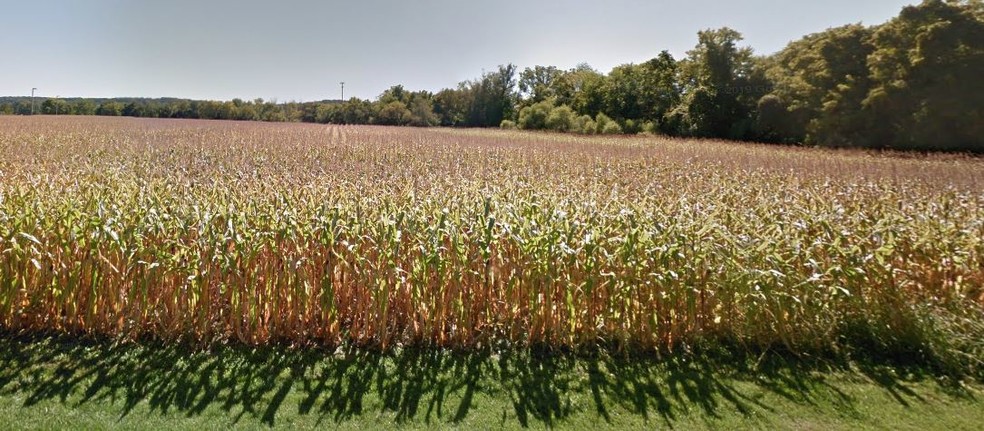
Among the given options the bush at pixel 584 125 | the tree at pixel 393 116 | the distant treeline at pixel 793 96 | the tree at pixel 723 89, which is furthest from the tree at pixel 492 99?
the tree at pixel 723 89

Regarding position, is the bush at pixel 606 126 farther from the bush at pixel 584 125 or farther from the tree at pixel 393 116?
the tree at pixel 393 116

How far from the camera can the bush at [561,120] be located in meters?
52.3

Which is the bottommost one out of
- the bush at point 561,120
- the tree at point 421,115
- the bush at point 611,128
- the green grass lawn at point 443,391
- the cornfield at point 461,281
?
the green grass lawn at point 443,391

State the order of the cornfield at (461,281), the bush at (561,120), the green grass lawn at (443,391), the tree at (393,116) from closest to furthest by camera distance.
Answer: the green grass lawn at (443,391) → the cornfield at (461,281) → the bush at (561,120) → the tree at (393,116)

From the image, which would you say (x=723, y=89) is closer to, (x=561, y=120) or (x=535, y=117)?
(x=561, y=120)

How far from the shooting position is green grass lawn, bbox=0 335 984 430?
9.48 ft

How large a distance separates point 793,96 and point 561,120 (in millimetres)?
24729

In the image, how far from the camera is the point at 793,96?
33.2m

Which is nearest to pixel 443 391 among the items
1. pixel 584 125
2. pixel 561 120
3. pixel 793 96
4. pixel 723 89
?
pixel 793 96

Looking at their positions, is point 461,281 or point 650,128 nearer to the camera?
point 461,281

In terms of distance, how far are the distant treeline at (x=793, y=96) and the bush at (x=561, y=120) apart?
141mm

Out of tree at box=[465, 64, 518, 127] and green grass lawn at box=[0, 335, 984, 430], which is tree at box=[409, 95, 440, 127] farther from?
green grass lawn at box=[0, 335, 984, 430]

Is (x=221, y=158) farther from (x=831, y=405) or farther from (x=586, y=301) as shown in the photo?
(x=831, y=405)

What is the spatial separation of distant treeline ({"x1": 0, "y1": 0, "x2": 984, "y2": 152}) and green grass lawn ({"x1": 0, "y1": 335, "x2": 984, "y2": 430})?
87.9ft
